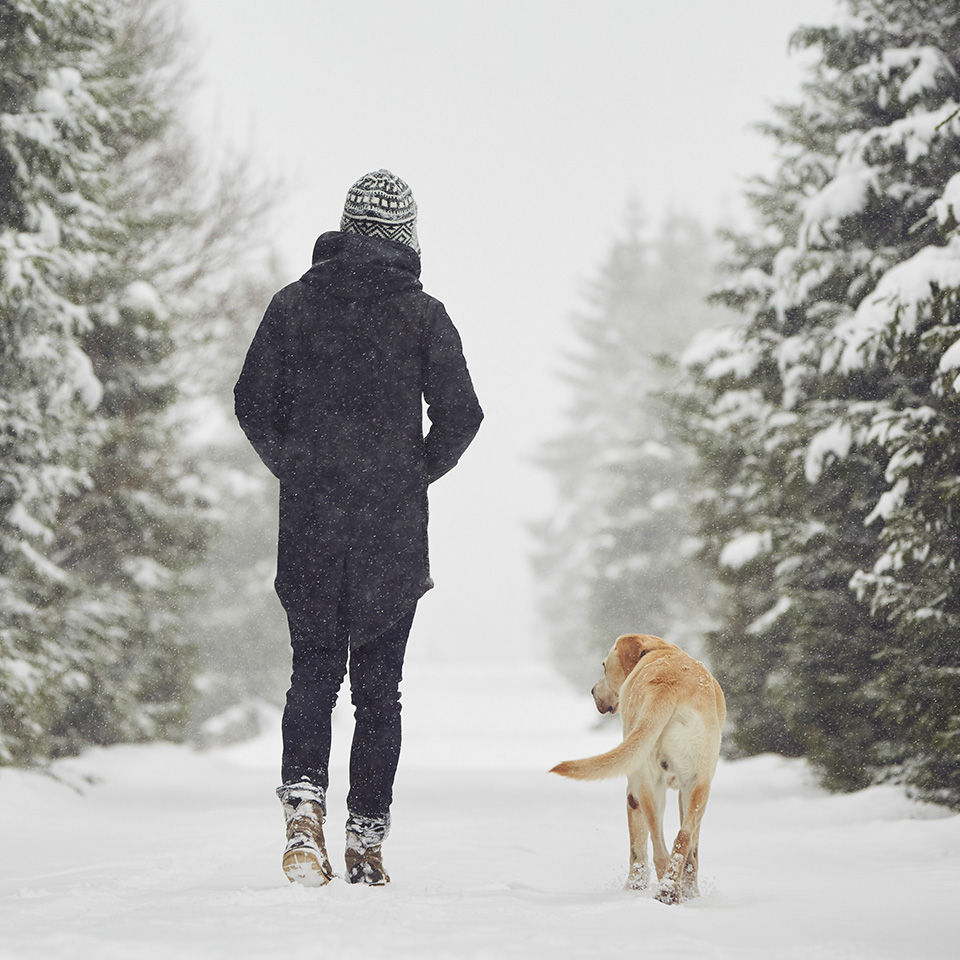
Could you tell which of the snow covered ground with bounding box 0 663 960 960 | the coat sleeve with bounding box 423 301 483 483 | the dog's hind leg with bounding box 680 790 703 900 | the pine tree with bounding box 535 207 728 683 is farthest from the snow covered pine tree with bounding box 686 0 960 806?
the pine tree with bounding box 535 207 728 683

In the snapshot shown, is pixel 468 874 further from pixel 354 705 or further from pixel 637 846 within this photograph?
pixel 354 705

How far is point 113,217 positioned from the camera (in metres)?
9.34

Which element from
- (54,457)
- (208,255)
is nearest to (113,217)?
(54,457)

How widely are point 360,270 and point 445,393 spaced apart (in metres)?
0.50

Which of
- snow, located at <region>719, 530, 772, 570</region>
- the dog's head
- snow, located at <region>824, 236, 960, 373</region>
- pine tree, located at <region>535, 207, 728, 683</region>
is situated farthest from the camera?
pine tree, located at <region>535, 207, 728, 683</region>

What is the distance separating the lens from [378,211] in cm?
356

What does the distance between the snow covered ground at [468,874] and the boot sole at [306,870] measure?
0.07 metres

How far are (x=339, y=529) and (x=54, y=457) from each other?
5238 millimetres

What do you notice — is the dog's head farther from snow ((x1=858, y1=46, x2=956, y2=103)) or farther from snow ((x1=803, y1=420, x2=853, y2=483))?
snow ((x1=858, y1=46, x2=956, y2=103))

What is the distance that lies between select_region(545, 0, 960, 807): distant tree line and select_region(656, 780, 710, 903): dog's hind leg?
255 cm

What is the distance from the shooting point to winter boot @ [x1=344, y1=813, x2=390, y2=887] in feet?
10.7

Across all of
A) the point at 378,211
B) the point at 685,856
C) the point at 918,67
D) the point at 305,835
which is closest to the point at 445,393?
the point at 378,211

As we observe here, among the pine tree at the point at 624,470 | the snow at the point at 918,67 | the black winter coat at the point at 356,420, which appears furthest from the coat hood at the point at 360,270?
the pine tree at the point at 624,470

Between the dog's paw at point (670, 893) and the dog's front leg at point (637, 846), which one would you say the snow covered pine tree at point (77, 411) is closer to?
the dog's front leg at point (637, 846)
